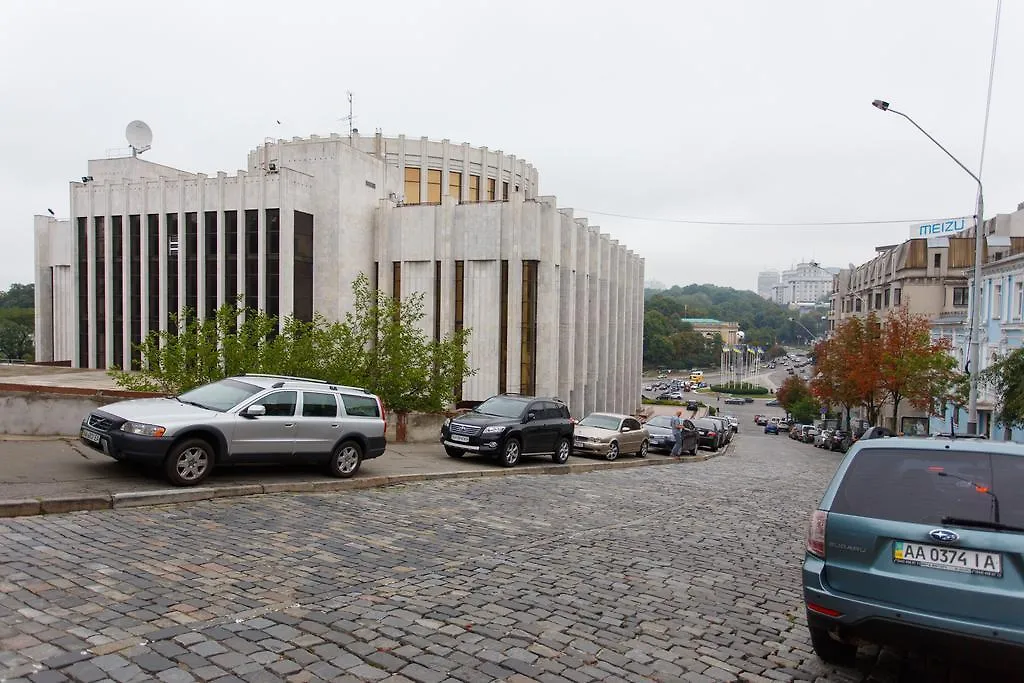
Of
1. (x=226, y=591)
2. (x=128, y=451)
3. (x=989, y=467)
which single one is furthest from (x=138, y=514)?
(x=989, y=467)

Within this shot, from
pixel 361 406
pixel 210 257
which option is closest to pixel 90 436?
pixel 361 406

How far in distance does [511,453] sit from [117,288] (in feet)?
114

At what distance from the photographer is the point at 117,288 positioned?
4262cm

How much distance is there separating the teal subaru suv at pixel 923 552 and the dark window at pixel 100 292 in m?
45.8

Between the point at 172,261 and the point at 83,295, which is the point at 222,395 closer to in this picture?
the point at 172,261

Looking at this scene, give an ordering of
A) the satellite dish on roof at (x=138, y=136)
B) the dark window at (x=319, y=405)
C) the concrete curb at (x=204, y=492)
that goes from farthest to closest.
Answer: the satellite dish on roof at (x=138, y=136) → the dark window at (x=319, y=405) → the concrete curb at (x=204, y=492)

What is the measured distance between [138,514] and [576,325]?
35.6 metres

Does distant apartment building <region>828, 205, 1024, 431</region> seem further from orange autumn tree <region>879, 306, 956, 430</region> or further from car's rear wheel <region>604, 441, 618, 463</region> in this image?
car's rear wheel <region>604, 441, 618, 463</region>

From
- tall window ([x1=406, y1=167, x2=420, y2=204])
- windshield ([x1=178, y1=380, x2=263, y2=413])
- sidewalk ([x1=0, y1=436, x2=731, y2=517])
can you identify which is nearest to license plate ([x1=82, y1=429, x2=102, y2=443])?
sidewalk ([x1=0, y1=436, x2=731, y2=517])

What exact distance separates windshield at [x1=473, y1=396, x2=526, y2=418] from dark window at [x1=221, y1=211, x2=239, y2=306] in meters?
25.5

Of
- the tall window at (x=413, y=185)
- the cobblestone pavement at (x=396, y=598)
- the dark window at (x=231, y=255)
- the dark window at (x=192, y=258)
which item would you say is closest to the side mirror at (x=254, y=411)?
the cobblestone pavement at (x=396, y=598)

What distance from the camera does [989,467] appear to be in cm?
486

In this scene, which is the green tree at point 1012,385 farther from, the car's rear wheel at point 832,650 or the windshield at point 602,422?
the car's rear wheel at point 832,650

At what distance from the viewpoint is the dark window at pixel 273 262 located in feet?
126
